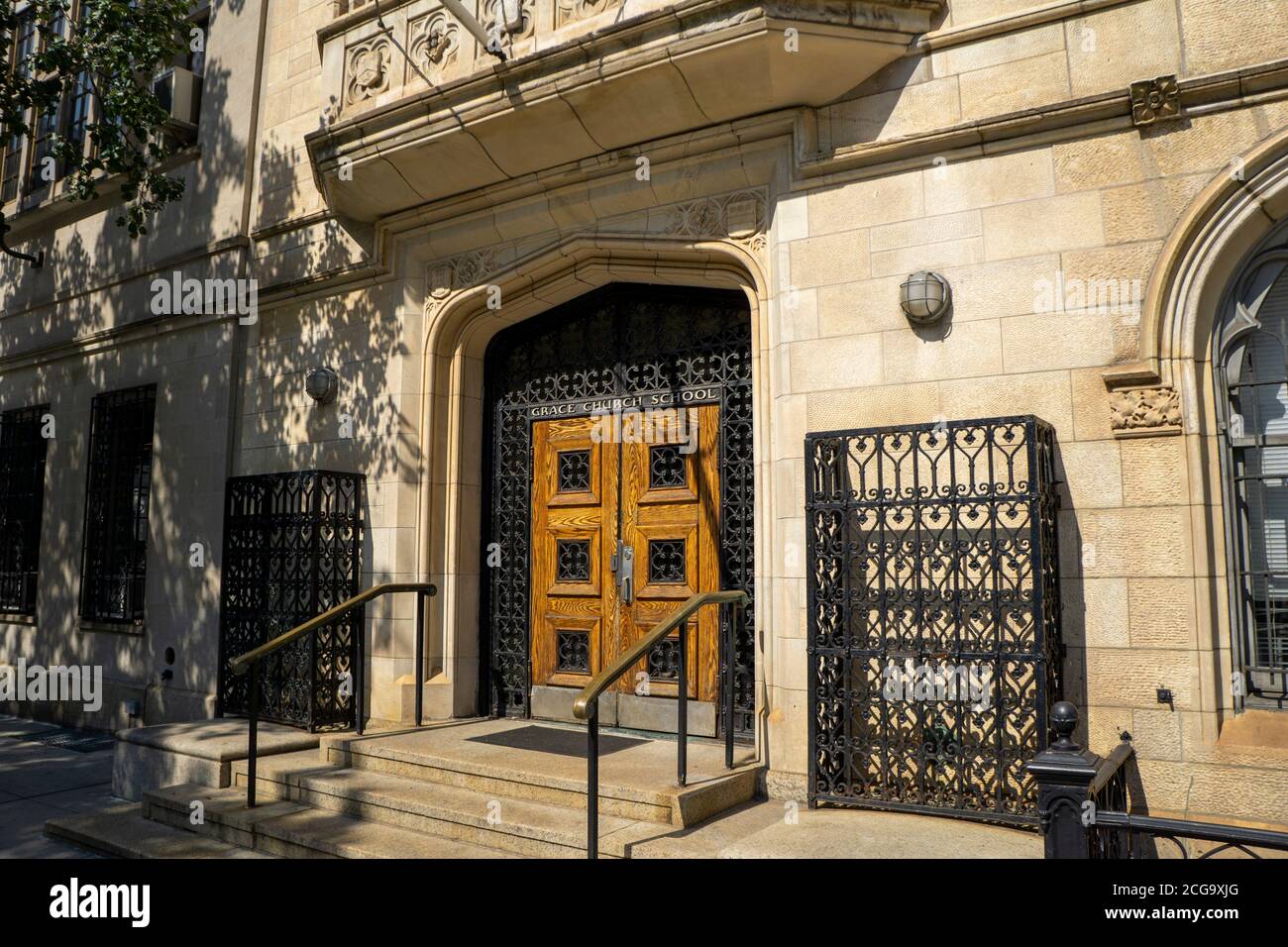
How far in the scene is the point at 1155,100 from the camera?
213 inches

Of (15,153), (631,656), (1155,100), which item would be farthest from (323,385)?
(15,153)

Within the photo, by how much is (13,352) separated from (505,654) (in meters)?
9.23

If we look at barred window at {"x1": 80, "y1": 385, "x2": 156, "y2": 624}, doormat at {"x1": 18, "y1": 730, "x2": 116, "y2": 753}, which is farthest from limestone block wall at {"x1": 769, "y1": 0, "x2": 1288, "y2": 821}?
barred window at {"x1": 80, "y1": 385, "x2": 156, "y2": 624}

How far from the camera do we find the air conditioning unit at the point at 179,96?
34.9ft

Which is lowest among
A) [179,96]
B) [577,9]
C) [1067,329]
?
[1067,329]

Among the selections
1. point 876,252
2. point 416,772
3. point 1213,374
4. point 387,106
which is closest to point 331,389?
point 387,106

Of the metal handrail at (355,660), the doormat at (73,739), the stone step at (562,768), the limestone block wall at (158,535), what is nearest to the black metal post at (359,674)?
the metal handrail at (355,660)

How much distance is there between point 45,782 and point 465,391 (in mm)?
5179

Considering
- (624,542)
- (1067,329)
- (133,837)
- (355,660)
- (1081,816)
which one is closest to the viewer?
(1081,816)

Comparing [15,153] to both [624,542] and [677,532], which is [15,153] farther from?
[677,532]

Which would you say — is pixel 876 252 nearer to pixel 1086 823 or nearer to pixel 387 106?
pixel 1086 823

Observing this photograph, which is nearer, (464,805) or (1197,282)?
(1197,282)
